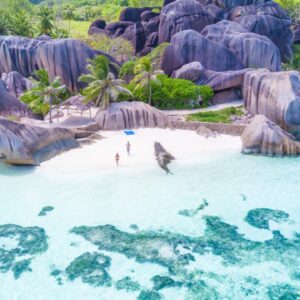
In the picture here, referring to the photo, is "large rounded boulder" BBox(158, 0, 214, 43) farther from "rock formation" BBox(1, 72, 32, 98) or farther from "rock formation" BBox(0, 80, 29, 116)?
"rock formation" BBox(0, 80, 29, 116)

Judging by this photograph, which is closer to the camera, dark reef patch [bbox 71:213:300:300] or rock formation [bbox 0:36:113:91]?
dark reef patch [bbox 71:213:300:300]

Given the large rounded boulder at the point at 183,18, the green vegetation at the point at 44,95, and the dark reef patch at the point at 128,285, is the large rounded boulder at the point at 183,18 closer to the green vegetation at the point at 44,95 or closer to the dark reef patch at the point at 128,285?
the green vegetation at the point at 44,95

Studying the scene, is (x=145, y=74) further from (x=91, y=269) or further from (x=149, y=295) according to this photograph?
(x=149, y=295)

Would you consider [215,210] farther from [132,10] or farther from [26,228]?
[132,10]

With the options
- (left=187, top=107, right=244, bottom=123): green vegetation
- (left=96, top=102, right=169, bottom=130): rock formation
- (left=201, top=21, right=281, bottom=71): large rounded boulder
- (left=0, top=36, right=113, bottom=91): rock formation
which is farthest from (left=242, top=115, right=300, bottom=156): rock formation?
(left=201, top=21, right=281, bottom=71): large rounded boulder

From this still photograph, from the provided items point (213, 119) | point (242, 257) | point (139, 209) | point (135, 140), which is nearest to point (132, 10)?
point (213, 119)

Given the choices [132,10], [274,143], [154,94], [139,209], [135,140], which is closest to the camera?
[139,209]

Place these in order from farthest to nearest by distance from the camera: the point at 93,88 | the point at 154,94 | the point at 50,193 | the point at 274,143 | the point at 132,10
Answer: the point at 132,10, the point at 154,94, the point at 93,88, the point at 274,143, the point at 50,193

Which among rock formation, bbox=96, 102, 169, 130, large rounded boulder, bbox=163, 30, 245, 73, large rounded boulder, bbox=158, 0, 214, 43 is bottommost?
rock formation, bbox=96, 102, 169, 130
